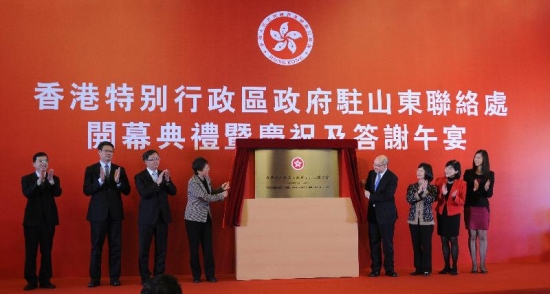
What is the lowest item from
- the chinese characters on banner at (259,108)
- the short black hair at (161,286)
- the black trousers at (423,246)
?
the black trousers at (423,246)

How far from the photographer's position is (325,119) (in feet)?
19.6

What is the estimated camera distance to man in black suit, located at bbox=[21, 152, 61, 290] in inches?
185

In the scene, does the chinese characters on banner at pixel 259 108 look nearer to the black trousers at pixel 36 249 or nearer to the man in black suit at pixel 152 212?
the man in black suit at pixel 152 212

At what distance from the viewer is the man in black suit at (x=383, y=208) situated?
525 centimetres

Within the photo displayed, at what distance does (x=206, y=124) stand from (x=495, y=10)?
3.48m

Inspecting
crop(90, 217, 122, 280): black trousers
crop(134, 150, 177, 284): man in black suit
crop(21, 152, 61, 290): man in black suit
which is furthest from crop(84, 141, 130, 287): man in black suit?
crop(21, 152, 61, 290): man in black suit

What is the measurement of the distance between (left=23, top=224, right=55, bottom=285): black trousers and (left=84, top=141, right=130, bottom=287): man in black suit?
35 centimetres

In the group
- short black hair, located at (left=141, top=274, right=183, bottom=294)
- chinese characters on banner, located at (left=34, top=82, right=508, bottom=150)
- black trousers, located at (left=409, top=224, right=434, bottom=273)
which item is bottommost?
black trousers, located at (left=409, top=224, right=434, bottom=273)

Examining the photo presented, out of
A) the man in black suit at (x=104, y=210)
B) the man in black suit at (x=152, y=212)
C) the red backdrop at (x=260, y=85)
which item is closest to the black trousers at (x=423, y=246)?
the red backdrop at (x=260, y=85)

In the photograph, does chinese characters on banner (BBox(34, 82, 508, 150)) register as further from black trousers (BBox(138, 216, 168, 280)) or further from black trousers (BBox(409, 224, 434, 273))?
black trousers (BBox(409, 224, 434, 273))

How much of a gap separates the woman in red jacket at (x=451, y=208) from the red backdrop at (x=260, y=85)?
70cm

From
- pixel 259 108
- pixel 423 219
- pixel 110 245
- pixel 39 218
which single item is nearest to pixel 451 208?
pixel 423 219

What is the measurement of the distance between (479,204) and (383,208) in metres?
0.97

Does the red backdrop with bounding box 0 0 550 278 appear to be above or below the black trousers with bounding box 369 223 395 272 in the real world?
above
